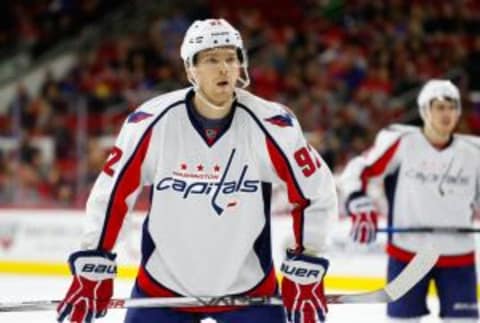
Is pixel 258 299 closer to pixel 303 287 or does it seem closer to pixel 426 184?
pixel 303 287

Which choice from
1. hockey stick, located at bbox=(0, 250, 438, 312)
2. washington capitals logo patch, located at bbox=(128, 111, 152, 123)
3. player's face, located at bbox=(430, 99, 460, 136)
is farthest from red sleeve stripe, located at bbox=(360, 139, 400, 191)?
washington capitals logo patch, located at bbox=(128, 111, 152, 123)

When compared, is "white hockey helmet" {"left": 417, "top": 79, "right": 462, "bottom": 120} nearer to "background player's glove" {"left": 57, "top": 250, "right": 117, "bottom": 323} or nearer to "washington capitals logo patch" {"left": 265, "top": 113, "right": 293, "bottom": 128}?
"washington capitals logo patch" {"left": 265, "top": 113, "right": 293, "bottom": 128}

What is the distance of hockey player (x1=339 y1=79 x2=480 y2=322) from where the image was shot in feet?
13.9

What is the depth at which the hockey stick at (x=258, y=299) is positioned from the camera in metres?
2.55

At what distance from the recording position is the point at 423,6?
31.1 feet

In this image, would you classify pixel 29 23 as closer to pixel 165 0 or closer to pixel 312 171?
pixel 165 0

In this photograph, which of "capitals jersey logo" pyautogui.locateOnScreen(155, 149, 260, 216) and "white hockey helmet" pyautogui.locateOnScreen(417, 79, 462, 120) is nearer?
"capitals jersey logo" pyautogui.locateOnScreen(155, 149, 260, 216)

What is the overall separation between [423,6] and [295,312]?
724 cm

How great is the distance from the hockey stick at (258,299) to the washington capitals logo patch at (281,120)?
16.0 inches

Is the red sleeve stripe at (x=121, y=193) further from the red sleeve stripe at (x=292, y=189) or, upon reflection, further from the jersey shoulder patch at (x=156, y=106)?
the red sleeve stripe at (x=292, y=189)

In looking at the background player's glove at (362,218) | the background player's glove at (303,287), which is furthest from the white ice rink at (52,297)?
the background player's glove at (303,287)

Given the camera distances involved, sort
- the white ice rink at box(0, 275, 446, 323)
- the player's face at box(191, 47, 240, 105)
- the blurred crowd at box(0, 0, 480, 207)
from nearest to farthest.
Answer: the player's face at box(191, 47, 240, 105), the white ice rink at box(0, 275, 446, 323), the blurred crowd at box(0, 0, 480, 207)

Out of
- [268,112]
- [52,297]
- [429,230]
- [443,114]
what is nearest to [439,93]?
[443,114]

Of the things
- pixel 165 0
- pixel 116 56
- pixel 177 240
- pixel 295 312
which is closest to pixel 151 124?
pixel 177 240
